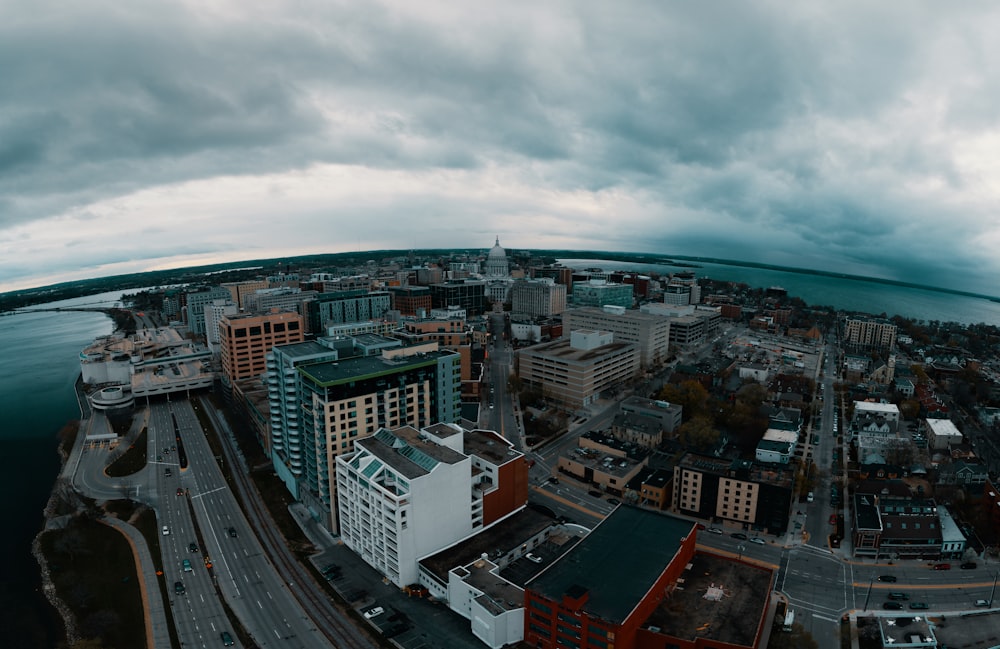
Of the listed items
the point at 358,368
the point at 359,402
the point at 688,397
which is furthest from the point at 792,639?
the point at 688,397

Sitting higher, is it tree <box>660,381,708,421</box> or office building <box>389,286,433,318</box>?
office building <box>389,286,433,318</box>

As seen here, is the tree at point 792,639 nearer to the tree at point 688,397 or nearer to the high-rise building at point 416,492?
the high-rise building at point 416,492

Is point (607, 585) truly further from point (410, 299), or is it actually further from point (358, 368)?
point (410, 299)

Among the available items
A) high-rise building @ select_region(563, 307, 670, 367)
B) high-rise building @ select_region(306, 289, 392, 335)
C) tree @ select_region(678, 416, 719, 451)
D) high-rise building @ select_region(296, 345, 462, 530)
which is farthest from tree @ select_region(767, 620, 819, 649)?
high-rise building @ select_region(306, 289, 392, 335)

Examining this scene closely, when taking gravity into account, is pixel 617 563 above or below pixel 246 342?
below

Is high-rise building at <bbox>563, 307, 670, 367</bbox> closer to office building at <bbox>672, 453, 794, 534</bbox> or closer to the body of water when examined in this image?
office building at <bbox>672, 453, 794, 534</bbox>

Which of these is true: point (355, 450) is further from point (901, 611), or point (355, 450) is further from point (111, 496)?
point (901, 611)
